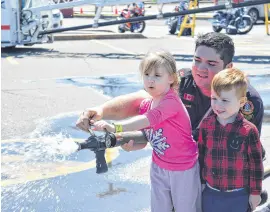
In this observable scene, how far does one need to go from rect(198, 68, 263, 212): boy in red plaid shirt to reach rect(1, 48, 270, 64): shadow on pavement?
34.5ft

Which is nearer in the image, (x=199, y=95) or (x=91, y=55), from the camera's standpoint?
(x=199, y=95)

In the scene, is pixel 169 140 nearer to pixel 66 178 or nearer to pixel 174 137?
pixel 174 137

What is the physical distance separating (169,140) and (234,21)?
18.8 meters

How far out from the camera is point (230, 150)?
2.61 meters

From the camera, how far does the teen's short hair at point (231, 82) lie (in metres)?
2.56

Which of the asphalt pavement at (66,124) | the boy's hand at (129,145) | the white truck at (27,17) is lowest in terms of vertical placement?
the asphalt pavement at (66,124)

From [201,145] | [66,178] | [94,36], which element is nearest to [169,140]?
[201,145]

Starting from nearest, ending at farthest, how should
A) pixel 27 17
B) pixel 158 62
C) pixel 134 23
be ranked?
pixel 158 62, pixel 27 17, pixel 134 23

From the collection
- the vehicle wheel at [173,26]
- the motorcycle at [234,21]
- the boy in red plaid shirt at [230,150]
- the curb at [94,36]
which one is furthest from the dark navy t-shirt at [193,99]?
the vehicle wheel at [173,26]

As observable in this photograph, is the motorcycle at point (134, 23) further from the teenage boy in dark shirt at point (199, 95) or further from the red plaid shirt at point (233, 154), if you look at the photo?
the red plaid shirt at point (233, 154)

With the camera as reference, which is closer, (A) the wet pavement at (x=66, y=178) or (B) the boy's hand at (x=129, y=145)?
Result: (B) the boy's hand at (x=129, y=145)

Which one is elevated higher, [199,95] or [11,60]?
[199,95]

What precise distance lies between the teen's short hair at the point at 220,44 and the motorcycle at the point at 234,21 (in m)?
18.3

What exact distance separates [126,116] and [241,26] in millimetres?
18837
